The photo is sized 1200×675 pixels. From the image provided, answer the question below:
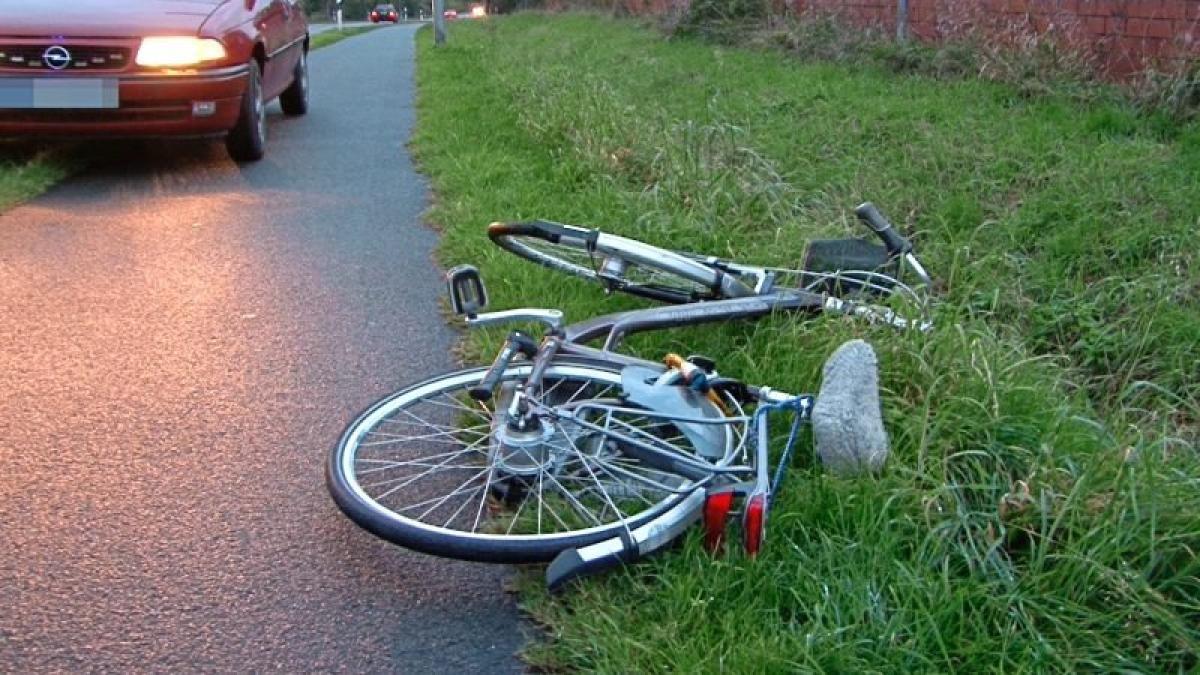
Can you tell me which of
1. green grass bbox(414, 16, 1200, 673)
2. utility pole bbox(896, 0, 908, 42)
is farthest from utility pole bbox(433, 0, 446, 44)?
green grass bbox(414, 16, 1200, 673)

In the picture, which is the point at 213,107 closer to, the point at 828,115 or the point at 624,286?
the point at 828,115

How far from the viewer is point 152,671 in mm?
2566

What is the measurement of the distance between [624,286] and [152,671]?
6.18 ft

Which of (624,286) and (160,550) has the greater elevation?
(624,286)

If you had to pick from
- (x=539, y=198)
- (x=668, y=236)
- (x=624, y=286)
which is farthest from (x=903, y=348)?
(x=539, y=198)

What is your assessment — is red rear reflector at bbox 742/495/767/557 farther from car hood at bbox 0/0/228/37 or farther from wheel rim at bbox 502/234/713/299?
car hood at bbox 0/0/228/37

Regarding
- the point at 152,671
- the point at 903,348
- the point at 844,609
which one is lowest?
the point at 152,671

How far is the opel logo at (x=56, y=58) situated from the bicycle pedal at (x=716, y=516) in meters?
5.53

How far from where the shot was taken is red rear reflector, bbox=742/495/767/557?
2730mm

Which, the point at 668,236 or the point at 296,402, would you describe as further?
the point at 668,236

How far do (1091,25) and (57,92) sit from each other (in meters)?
6.22

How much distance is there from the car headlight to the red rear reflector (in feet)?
18.0

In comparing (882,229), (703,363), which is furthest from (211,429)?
(882,229)

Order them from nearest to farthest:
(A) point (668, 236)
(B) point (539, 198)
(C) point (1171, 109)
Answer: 1. (A) point (668, 236)
2. (B) point (539, 198)
3. (C) point (1171, 109)
